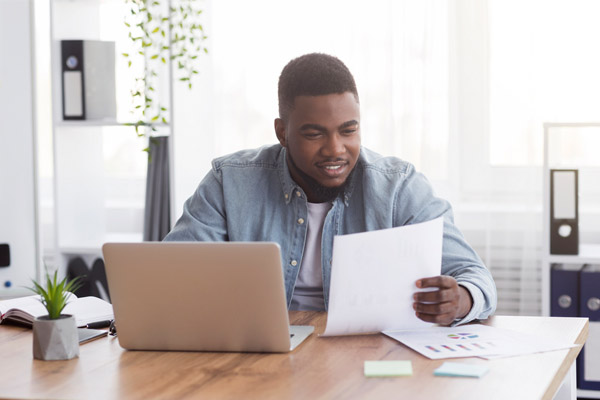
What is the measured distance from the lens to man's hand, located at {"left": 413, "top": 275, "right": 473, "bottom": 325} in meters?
1.58

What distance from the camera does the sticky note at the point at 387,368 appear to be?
1.35 m

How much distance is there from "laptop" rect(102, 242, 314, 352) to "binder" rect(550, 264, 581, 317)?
156cm

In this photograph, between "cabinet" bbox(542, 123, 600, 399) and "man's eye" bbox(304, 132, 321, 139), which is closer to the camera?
"man's eye" bbox(304, 132, 321, 139)

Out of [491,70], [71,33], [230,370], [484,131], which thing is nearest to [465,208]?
[484,131]

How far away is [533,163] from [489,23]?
1.76 ft

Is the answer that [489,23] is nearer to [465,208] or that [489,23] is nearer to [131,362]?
[465,208]

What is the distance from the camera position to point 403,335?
5.26ft

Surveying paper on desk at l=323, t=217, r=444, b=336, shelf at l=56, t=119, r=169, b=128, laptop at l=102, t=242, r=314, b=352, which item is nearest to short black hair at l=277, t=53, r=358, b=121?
paper on desk at l=323, t=217, r=444, b=336

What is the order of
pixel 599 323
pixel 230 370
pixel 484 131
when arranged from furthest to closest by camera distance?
1. pixel 484 131
2. pixel 599 323
3. pixel 230 370

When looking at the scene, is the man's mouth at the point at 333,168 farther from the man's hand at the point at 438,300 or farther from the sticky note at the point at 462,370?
the sticky note at the point at 462,370

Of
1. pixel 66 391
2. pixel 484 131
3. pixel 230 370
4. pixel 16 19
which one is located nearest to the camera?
pixel 66 391

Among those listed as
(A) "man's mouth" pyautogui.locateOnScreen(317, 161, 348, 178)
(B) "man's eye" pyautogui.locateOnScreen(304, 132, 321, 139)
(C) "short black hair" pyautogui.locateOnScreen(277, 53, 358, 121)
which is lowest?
(A) "man's mouth" pyautogui.locateOnScreen(317, 161, 348, 178)

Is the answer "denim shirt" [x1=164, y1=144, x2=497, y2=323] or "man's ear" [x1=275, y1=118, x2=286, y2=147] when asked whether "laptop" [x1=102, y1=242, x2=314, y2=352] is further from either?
"man's ear" [x1=275, y1=118, x2=286, y2=147]

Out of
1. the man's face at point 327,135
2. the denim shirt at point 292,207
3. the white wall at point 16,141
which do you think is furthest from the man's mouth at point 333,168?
the white wall at point 16,141
